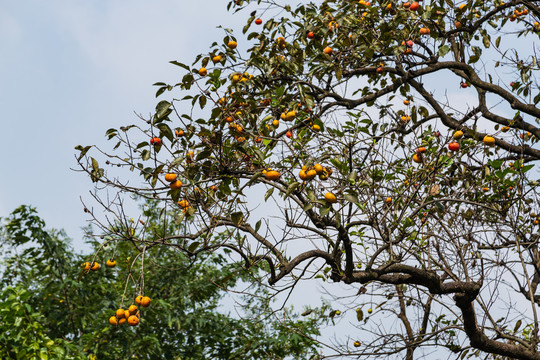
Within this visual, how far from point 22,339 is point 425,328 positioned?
13.0 feet

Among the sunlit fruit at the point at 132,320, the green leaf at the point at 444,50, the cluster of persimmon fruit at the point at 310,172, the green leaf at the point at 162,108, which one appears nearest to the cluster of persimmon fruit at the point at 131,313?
the sunlit fruit at the point at 132,320

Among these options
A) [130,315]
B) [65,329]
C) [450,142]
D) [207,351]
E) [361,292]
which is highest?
[65,329]

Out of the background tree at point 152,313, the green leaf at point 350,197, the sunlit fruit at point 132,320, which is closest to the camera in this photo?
the green leaf at point 350,197

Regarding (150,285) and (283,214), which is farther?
(150,285)

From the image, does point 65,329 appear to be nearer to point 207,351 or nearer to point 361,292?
point 207,351

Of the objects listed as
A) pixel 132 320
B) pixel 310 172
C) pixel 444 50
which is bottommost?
pixel 132 320

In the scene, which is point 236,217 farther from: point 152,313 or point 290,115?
point 152,313

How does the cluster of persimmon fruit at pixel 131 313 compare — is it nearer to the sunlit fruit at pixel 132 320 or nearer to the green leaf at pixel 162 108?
the sunlit fruit at pixel 132 320

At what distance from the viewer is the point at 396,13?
187 inches

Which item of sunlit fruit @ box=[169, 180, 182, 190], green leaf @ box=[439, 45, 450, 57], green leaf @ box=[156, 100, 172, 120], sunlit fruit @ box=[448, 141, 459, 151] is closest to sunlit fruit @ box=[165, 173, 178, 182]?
sunlit fruit @ box=[169, 180, 182, 190]

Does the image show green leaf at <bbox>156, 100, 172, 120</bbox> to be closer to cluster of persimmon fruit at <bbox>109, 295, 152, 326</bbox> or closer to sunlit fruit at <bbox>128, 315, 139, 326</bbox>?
cluster of persimmon fruit at <bbox>109, 295, 152, 326</bbox>

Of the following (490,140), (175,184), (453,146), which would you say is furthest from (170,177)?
(490,140)

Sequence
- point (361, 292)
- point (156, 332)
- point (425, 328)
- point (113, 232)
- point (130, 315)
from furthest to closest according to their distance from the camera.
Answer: point (156, 332), point (425, 328), point (361, 292), point (113, 232), point (130, 315)

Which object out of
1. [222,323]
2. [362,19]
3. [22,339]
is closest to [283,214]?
[362,19]
